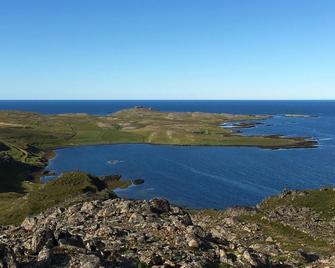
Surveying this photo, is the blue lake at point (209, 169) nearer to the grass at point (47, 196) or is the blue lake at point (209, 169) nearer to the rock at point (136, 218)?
the grass at point (47, 196)

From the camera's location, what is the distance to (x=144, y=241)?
3478 centimetres

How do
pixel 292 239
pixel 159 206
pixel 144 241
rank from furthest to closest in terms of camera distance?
pixel 159 206, pixel 292 239, pixel 144 241

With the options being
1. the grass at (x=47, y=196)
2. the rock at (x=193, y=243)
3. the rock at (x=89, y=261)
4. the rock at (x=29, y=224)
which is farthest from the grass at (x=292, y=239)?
the grass at (x=47, y=196)

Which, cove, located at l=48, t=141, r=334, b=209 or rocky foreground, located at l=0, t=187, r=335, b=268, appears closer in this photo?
rocky foreground, located at l=0, t=187, r=335, b=268

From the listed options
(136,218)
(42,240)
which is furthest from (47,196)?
(42,240)

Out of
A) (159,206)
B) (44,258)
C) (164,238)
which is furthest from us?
(159,206)

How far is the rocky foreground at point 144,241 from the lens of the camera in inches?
1155

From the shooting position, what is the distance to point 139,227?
39.8 meters

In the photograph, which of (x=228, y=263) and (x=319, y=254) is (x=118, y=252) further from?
(x=319, y=254)

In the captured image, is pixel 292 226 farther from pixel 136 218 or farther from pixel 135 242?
pixel 135 242

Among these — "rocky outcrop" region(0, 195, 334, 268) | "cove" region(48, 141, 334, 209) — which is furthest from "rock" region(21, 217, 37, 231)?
"cove" region(48, 141, 334, 209)

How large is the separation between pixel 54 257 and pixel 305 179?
10976cm

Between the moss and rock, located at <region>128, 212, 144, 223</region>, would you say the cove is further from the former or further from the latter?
rock, located at <region>128, 212, 144, 223</region>

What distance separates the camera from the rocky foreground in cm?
2933
